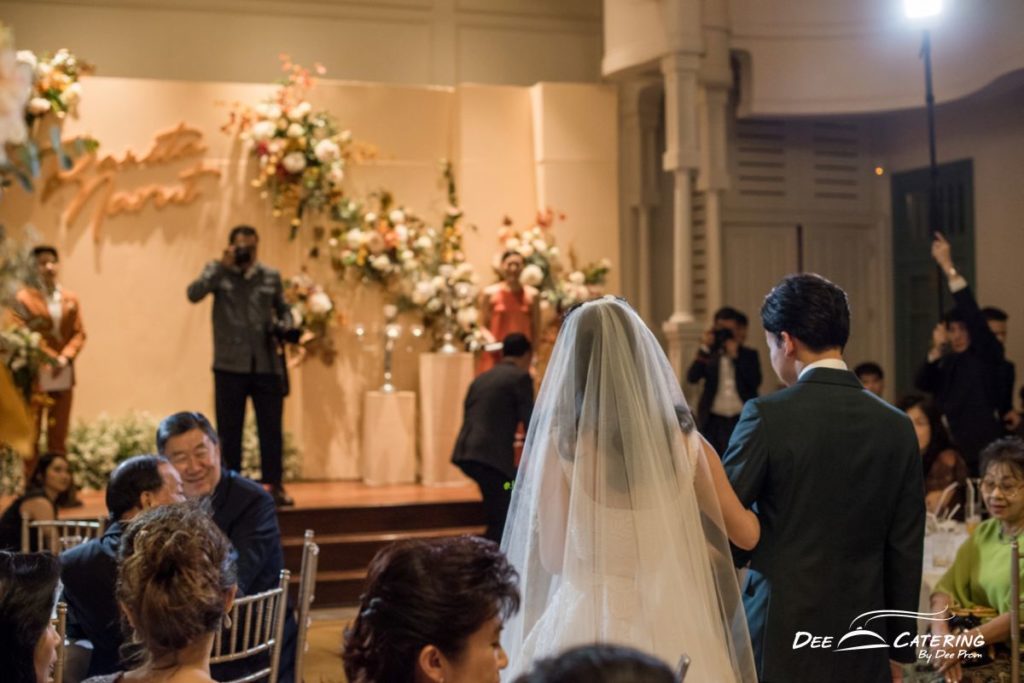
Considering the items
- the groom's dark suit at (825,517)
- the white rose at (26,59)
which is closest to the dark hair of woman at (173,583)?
the white rose at (26,59)

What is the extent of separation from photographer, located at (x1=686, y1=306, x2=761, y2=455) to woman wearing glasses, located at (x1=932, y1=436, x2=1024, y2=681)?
4606 millimetres

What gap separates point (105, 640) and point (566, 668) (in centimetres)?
281

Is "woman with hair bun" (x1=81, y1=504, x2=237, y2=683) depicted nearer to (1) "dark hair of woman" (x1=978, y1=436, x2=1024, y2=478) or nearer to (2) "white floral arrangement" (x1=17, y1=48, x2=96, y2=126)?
(1) "dark hair of woman" (x1=978, y1=436, x2=1024, y2=478)

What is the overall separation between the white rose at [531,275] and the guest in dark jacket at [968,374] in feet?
9.42

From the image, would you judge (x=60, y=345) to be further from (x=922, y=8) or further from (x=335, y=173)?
(x=922, y=8)

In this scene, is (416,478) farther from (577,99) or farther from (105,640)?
(105,640)

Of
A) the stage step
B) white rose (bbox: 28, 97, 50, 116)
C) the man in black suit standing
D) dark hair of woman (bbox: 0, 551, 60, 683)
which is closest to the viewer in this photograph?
dark hair of woman (bbox: 0, 551, 60, 683)

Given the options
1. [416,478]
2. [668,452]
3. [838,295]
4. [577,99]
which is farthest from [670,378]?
[577,99]

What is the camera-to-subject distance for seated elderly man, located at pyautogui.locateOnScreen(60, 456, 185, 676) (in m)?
3.66

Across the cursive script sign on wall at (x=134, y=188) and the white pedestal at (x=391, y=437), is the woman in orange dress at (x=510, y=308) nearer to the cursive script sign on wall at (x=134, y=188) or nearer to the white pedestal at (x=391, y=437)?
the white pedestal at (x=391, y=437)

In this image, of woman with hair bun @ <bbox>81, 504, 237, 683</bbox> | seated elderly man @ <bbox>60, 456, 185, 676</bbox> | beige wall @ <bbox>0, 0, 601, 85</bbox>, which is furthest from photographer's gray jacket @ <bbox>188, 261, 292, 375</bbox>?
woman with hair bun @ <bbox>81, 504, 237, 683</bbox>

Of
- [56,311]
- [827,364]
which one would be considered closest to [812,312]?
[827,364]

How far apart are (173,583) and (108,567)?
133cm

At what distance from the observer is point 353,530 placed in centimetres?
827
